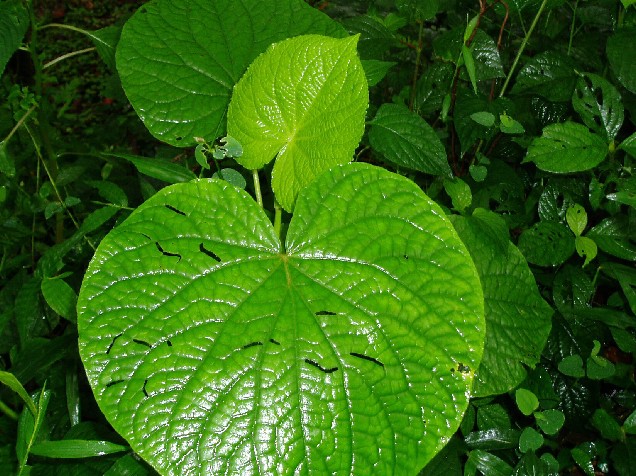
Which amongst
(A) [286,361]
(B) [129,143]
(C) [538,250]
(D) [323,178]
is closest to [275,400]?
(A) [286,361]

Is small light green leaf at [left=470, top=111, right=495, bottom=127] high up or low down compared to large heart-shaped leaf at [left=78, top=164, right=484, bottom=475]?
down

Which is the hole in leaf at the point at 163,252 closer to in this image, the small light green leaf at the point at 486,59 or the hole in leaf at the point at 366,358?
the hole in leaf at the point at 366,358

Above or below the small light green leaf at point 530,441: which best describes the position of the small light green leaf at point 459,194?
above

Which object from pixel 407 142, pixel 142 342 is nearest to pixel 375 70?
pixel 407 142

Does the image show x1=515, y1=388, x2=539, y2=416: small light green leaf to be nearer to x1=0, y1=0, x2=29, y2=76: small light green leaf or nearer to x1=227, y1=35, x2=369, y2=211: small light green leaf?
x1=227, y1=35, x2=369, y2=211: small light green leaf

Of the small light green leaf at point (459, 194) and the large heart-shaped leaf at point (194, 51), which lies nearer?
the large heart-shaped leaf at point (194, 51)

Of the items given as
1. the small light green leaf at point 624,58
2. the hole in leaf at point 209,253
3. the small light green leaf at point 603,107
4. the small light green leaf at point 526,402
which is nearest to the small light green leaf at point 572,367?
the small light green leaf at point 526,402

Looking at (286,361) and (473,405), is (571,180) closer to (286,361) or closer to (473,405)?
(473,405)

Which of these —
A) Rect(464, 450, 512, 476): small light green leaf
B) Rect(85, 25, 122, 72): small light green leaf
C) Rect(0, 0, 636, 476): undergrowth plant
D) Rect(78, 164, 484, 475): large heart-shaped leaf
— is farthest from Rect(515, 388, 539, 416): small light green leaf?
Rect(85, 25, 122, 72): small light green leaf
